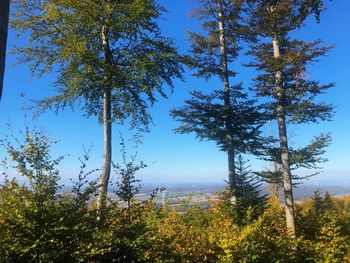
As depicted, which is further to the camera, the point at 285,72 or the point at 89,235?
the point at 285,72

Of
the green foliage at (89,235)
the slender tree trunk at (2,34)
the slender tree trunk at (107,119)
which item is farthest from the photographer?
the slender tree trunk at (107,119)

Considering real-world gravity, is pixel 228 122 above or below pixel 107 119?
A: above

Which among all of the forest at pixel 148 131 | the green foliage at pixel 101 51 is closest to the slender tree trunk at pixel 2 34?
the forest at pixel 148 131

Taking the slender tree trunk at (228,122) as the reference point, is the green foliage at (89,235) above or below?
below

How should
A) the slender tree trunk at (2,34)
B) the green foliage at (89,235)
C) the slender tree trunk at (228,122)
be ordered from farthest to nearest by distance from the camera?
the slender tree trunk at (228,122) → the green foliage at (89,235) → the slender tree trunk at (2,34)

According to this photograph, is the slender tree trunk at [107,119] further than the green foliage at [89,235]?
Yes

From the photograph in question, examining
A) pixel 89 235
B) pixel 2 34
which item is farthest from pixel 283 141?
pixel 2 34

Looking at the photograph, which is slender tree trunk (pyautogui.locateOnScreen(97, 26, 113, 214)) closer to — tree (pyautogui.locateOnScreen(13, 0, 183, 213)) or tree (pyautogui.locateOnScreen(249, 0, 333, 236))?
tree (pyautogui.locateOnScreen(13, 0, 183, 213))

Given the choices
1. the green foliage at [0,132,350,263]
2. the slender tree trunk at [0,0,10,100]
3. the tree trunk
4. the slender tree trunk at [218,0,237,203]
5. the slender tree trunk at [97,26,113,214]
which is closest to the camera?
the slender tree trunk at [0,0,10,100]

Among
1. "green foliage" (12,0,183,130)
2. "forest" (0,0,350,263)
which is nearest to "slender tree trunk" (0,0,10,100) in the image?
"forest" (0,0,350,263)

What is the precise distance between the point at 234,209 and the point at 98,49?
8.35 m

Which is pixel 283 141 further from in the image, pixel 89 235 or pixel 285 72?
pixel 89 235

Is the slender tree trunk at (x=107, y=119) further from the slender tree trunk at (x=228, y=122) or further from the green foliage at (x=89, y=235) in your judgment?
the slender tree trunk at (x=228, y=122)

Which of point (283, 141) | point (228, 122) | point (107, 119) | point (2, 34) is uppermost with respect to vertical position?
point (228, 122)
